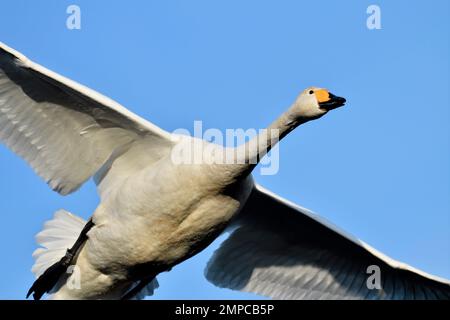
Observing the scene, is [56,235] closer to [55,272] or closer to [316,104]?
[55,272]

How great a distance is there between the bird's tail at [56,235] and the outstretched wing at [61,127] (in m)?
0.76

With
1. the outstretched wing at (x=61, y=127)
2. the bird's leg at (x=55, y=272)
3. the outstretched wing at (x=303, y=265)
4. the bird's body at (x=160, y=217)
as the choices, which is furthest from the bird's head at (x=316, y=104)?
the bird's leg at (x=55, y=272)

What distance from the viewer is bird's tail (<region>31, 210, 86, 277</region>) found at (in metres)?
16.8

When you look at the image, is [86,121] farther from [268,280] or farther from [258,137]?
[268,280]

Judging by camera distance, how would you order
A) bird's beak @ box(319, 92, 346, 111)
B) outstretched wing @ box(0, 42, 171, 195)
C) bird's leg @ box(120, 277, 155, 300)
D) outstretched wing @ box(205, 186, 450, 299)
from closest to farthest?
bird's beak @ box(319, 92, 346, 111), outstretched wing @ box(0, 42, 171, 195), bird's leg @ box(120, 277, 155, 300), outstretched wing @ box(205, 186, 450, 299)

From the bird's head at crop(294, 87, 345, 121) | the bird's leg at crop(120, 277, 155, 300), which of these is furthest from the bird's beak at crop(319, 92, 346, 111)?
the bird's leg at crop(120, 277, 155, 300)

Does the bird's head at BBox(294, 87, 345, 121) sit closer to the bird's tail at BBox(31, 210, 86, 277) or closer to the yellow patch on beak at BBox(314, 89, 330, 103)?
the yellow patch on beak at BBox(314, 89, 330, 103)

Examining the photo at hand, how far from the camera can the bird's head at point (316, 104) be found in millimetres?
14656

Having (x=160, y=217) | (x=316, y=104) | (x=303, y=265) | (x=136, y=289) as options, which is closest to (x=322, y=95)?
(x=316, y=104)

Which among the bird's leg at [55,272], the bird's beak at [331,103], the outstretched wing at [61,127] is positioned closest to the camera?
the bird's beak at [331,103]

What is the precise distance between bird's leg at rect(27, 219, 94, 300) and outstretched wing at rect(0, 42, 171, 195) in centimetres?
61

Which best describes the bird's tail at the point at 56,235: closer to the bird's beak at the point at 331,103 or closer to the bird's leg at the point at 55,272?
the bird's leg at the point at 55,272

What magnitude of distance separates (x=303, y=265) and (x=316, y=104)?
361 centimetres
